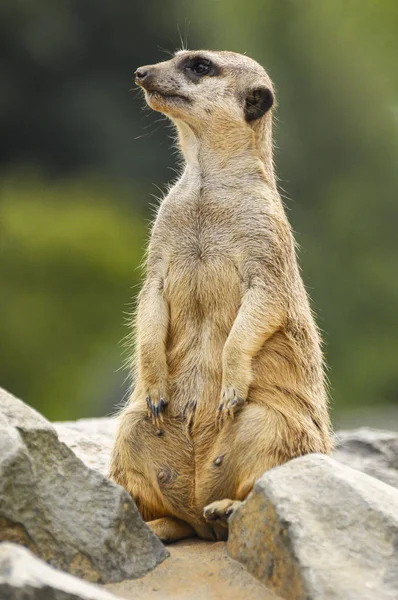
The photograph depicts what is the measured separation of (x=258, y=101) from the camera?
5.41 metres

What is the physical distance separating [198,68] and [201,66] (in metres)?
0.03

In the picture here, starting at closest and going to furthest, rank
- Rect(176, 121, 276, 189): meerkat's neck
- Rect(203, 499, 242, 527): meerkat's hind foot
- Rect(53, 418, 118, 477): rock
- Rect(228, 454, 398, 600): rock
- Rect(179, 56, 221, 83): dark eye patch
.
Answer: Rect(228, 454, 398, 600): rock
Rect(203, 499, 242, 527): meerkat's hind foot
Rect(176, 121, 276, 189): meerkat's neck
Rect(179, 56, 221, 83): dark eye patch
Rect(53, 418, 118, 477): rock

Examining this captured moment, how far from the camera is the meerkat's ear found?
5.38 meters

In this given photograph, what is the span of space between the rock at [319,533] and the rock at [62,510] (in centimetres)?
38

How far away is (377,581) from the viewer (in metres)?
3.56

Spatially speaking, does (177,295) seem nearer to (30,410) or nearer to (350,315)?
(30,410)

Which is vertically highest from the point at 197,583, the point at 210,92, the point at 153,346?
the point at 210,92

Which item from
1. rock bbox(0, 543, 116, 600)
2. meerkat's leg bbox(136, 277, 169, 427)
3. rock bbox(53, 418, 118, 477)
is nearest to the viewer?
rock bbox(0, 543, 116, 600)

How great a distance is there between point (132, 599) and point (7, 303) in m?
14.8

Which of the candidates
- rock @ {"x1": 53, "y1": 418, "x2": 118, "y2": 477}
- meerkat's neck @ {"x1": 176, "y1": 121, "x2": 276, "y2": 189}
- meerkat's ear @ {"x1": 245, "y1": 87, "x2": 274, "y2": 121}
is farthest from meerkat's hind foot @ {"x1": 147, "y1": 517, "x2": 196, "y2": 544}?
meerkat's ear @ {"x1": 245, "y1": 87, "x2": 274, "y2": 121}

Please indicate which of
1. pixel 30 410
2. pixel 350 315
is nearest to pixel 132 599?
pixel 30 410

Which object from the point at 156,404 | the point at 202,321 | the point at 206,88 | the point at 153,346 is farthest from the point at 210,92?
the point at 156,404

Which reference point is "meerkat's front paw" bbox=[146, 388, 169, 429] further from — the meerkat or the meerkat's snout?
the meerkat's snout

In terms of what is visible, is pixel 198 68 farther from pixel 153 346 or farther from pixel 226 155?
pixel 153 346
